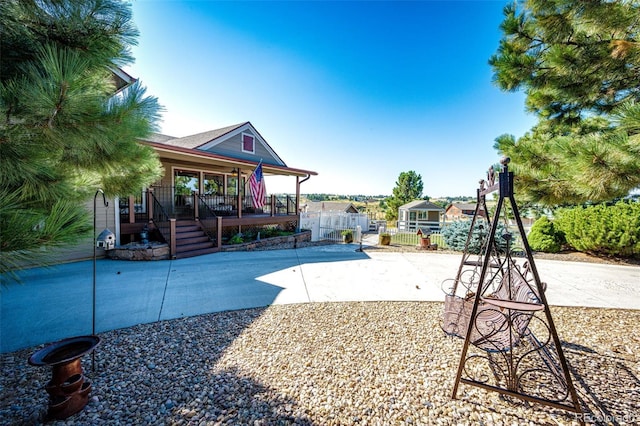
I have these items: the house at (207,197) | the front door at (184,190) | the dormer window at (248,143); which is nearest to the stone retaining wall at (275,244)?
the house at (207,197)

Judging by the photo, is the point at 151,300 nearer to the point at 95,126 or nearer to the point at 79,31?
the point at 95,126

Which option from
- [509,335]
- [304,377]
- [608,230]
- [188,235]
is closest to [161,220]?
[188,235]

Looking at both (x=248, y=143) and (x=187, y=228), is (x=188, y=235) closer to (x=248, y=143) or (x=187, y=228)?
(x=187, y=228)

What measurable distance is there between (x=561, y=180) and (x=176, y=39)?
30.2 feet

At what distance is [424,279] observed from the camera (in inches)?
237

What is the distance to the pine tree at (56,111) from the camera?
1.48 metres

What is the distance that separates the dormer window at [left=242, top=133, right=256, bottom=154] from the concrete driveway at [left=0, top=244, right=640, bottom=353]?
719 cm

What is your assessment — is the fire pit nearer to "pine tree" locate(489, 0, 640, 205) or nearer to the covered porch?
"pine tree" locate(489, 0, 640, 205)

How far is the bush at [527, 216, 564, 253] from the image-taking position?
958 centimetres

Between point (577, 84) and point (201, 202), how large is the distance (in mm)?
11213

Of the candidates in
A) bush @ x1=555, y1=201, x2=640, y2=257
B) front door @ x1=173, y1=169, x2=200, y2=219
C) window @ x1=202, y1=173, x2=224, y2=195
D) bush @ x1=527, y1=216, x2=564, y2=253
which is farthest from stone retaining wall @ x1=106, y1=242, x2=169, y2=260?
bush @ x1=555, y1=201, x2=640, y2=257

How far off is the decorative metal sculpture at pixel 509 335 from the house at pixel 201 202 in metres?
5.88

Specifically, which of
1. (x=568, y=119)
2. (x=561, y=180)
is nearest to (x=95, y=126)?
(x=561, y=180)

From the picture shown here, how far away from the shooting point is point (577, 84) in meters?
4.02
